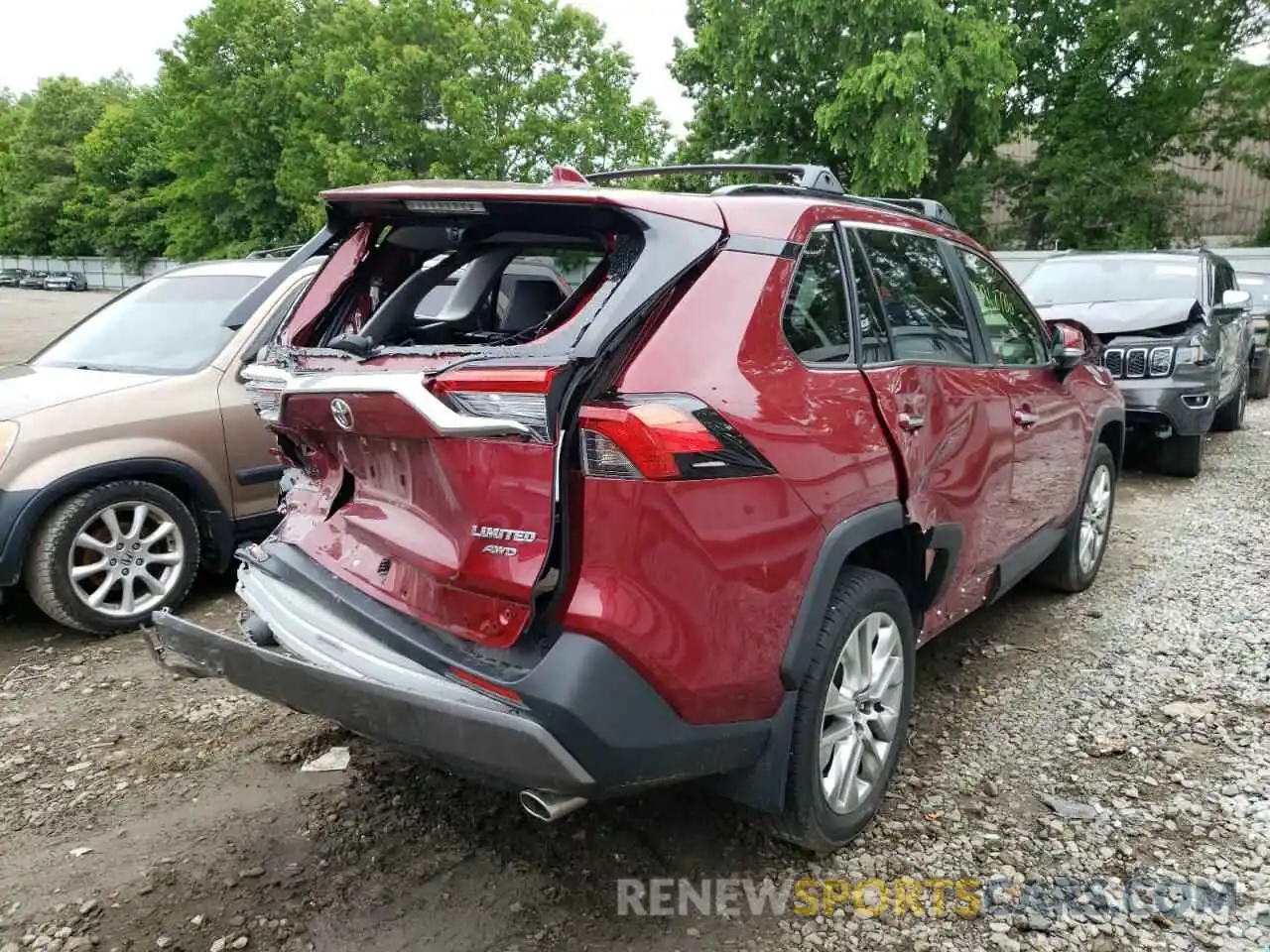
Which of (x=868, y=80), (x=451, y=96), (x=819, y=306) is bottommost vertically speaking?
(x=819, y=306)

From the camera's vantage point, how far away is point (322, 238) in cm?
315

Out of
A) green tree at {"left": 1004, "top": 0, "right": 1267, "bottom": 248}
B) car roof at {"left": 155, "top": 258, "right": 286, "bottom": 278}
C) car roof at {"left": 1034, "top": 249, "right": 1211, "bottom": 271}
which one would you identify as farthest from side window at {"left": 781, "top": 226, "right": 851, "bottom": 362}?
green tree at {"left": 1004, "top": 0, "right": 1267, "bottom": 248}

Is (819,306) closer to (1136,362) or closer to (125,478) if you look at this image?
(125,478)

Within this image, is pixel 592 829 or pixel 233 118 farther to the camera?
pixel 233 118

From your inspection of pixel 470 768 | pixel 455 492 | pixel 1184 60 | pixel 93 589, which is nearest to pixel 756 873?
pixel 470 768

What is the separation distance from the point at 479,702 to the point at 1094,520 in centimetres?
401

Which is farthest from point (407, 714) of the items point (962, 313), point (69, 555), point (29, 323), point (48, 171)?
point (48, 171)

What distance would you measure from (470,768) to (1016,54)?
96.8 feet

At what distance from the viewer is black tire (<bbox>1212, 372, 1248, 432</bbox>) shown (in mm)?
9648

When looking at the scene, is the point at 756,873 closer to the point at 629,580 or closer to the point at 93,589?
the point at 629,580

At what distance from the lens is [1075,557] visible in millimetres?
4781

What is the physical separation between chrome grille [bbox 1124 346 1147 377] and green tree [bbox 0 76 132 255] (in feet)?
239

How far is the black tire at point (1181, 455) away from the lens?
757 centimetres

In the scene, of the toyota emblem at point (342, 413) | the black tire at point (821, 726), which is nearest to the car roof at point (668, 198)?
the toyota emblem at point (342, 413)
